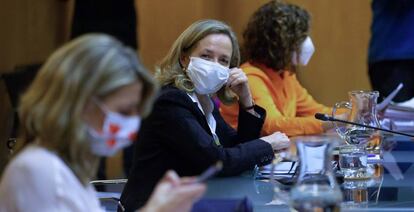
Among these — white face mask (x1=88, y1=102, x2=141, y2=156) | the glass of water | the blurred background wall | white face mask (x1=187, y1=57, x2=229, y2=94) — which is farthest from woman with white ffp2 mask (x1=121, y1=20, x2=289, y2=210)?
the blurred background wall

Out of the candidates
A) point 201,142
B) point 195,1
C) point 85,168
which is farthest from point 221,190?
point 195,1

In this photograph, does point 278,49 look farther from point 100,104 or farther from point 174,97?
point 100,104

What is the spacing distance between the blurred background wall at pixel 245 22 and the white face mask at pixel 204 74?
104 inches

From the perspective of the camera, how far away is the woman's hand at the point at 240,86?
2506mm

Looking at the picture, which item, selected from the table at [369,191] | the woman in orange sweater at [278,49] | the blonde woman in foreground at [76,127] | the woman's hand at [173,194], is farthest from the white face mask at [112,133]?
the woman in orange sweater at [278,49]

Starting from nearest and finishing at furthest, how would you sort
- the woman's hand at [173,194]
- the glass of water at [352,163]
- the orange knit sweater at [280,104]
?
1. the woman's hand at [173,194]
2. the glass of water at [352,163]
3. the orange knit sweater at [280,104]

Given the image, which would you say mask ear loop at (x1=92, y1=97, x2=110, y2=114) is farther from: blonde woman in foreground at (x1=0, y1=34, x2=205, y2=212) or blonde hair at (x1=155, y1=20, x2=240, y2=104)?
blonde hair at (x1=155, y1=20, x2=240, y2=104)

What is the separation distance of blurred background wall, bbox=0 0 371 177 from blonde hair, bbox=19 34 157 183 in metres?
3.63

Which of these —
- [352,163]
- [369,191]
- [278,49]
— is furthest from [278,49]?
[369,191]

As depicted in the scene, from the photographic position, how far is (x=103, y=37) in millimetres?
1350

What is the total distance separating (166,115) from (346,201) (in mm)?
579

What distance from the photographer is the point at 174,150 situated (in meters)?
2.14

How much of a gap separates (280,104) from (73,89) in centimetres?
232

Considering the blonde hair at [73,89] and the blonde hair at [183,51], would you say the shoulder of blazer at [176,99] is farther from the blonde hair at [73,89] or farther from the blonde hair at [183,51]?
the blonde hair at [73,89]
